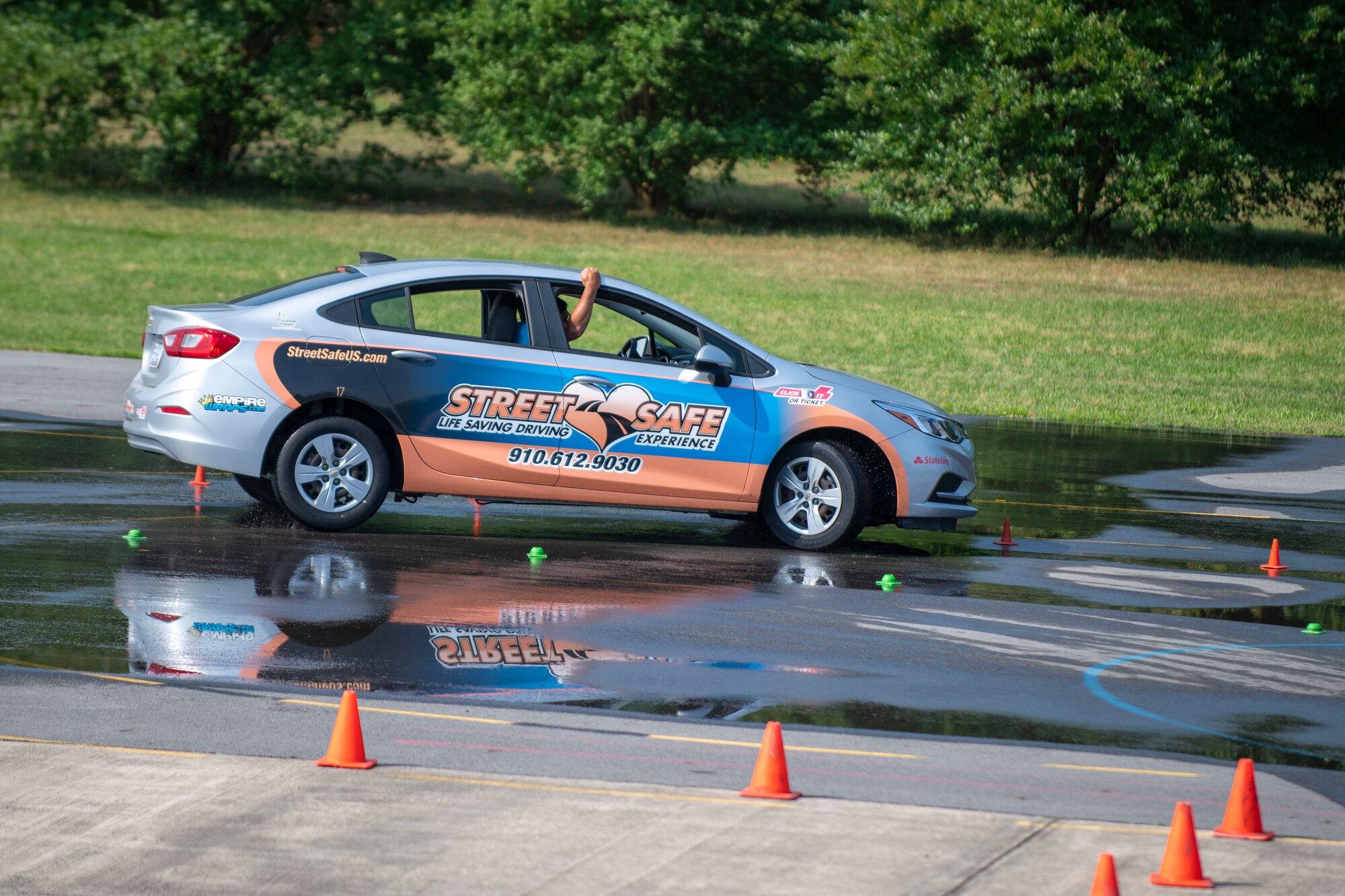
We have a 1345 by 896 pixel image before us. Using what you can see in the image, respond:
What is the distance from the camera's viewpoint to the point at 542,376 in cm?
1041

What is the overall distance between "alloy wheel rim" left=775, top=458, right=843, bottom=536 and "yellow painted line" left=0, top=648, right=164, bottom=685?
480 centimetres

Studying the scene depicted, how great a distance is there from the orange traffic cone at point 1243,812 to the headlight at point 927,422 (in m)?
5.49

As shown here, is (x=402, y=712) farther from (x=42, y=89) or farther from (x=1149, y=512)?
(x=42, y=89)

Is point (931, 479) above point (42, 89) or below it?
below

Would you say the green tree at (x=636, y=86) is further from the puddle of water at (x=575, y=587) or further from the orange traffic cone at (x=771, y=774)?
the orange traffic cone at (x=771, y=774)

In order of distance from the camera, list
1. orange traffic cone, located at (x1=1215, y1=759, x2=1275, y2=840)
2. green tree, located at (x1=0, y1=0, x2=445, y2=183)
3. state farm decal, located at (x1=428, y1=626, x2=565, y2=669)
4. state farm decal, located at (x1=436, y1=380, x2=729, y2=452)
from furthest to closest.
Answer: green tree, located at (x1=0, y1=0, x2=445, y2=183) → state farm decal, located at (x1=436, y1=380, x2=729, y2=452) → state farm decal, located at (x1=428, y1=626, x2=565, y2=669) → orange traffic cone, located at (x1=1215, y1=759, x2=1275, y2=840)

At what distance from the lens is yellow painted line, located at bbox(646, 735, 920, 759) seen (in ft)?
20.7

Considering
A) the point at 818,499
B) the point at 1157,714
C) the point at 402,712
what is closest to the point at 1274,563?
the point at 818,499

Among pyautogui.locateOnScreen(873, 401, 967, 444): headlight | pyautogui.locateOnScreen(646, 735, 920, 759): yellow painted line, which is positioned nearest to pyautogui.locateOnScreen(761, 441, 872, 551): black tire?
pyautogui.locateOnScreen(873, 401, 967, 444): headlight

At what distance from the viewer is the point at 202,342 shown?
1023 centimetres

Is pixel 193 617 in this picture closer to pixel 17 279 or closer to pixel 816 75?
pixel 17 279

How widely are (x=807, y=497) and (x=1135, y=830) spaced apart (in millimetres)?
5345

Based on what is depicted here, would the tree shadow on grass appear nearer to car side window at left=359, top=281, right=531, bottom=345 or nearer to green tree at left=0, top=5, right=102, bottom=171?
green tree at left=0, top=5, right=102, bottom=171

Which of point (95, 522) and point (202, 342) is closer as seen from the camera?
point (202, 342)
